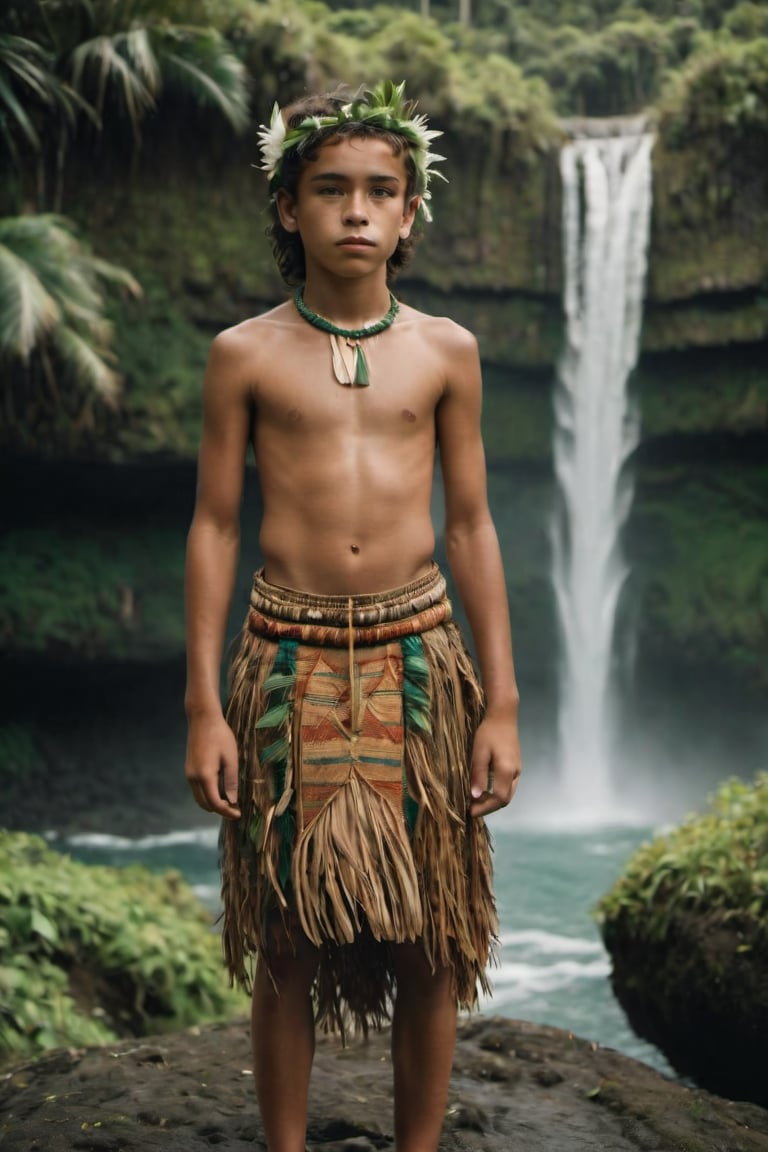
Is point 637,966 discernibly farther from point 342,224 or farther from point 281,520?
point 342,224

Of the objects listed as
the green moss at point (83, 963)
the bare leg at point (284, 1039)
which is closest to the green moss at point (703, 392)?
the green moss at point (83, 963)

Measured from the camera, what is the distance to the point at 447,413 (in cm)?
282

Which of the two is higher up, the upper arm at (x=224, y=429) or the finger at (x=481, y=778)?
the upper arm at (x=224, y=429)

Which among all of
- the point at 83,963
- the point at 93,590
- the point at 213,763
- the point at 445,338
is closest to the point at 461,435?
the point at 445,338

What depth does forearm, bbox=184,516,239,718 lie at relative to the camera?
265cm

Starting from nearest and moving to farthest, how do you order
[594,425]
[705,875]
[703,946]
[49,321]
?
Result: [703,946] → [705,875] → [49,321] → [594,425]

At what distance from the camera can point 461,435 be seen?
2840mm

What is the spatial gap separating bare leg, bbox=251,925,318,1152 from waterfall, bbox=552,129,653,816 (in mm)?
10982

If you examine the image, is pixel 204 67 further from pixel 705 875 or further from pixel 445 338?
pixel 445 338

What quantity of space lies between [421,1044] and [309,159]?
1.85 m

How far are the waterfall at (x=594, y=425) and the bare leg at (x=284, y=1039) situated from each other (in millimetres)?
10982

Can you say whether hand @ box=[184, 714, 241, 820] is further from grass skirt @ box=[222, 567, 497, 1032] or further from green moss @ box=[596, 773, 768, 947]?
green moss @ box=[596, 773, 768, 947]

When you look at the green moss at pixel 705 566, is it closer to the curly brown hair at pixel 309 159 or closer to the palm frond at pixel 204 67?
the palm frond at pixel 204 67

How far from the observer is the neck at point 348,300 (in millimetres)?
2732
